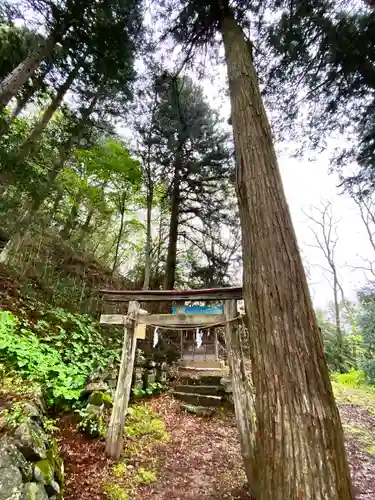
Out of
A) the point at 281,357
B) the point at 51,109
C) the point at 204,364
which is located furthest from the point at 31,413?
the point at 51,109

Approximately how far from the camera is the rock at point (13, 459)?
2110mm

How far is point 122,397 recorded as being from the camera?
3969 millimetres

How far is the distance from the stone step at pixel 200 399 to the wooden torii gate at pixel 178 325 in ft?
9.48

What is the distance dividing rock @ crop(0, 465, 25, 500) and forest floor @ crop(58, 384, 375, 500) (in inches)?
47.9

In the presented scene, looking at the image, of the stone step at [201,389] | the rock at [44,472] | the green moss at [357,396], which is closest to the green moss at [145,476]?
the rock at [44,472]

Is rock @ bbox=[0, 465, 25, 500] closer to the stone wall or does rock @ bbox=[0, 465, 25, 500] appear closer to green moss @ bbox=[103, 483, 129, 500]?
the stone wall

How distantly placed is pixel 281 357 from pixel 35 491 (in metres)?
2.44

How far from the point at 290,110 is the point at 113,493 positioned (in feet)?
25.3

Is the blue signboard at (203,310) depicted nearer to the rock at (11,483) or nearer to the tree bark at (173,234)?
the rock at (11,483)

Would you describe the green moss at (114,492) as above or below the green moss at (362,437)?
below

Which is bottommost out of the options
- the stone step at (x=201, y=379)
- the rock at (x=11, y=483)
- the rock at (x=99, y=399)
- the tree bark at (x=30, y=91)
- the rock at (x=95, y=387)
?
the rock at (x=11, y=483)

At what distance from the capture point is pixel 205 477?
377 centimetres

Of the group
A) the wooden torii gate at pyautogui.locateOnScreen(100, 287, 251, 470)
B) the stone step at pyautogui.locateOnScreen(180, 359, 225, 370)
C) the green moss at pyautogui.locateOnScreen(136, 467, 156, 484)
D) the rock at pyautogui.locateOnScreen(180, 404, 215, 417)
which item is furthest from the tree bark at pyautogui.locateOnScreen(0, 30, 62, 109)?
the stone step at pyautogui.locateOnScreen(180, 359, 225, 370)

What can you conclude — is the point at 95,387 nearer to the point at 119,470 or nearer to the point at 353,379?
the point at 119,470
